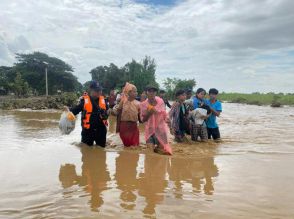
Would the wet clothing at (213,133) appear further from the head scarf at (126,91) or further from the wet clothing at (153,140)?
the head scarf at (126,91)

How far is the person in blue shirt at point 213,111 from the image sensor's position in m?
9.18

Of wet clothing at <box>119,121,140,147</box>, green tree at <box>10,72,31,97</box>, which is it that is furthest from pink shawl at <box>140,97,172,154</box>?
green tree at <box>10,72,31,97</box>

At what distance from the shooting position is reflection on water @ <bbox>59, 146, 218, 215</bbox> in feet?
14.6

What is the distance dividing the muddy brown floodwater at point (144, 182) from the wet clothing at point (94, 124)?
26 cm

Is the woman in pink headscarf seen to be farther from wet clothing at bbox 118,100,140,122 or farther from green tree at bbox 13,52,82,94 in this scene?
green tree at bbox 13,52,82,94

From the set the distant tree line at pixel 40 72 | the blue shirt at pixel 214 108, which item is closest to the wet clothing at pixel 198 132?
the blue shirt at pixel 214 108

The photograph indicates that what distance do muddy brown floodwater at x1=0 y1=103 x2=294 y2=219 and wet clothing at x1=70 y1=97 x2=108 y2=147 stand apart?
0.26 m

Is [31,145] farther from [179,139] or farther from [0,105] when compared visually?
[0,105]

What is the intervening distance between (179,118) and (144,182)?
3913 millimetres

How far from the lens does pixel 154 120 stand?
797cm

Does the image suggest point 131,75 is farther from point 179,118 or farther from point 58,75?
point 179,118

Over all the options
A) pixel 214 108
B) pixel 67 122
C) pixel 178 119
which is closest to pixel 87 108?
pixel 67 122

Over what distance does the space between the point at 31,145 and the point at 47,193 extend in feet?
14.0

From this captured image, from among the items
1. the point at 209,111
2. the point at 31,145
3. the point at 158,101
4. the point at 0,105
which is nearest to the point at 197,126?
the point at 209,111
